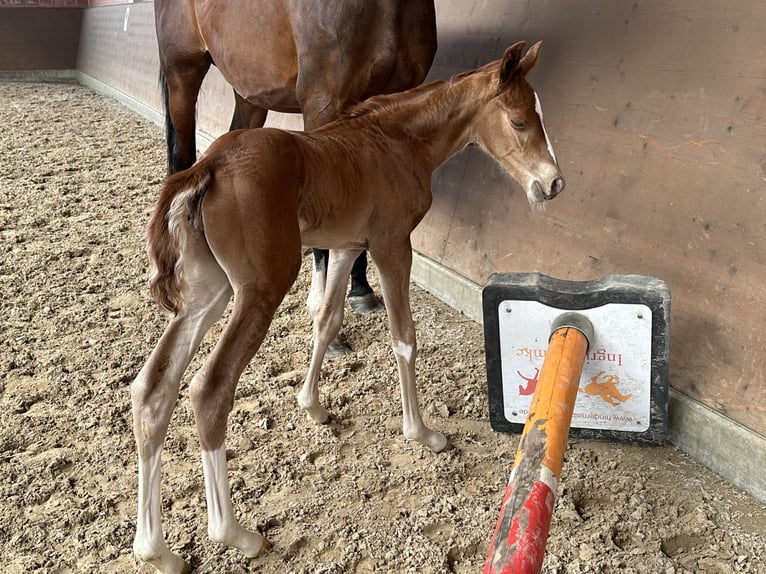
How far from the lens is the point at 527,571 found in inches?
45.3

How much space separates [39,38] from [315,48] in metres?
12.0

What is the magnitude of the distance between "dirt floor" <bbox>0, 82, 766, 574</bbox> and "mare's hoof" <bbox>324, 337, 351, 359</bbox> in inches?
1.8

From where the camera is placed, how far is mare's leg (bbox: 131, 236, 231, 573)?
65.2 inches

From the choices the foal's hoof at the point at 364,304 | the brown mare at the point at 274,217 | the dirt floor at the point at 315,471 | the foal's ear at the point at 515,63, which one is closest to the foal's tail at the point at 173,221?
A: the brown mare at the point at 274,217

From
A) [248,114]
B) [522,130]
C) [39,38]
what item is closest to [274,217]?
[522,130]

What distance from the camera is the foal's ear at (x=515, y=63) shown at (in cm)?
191

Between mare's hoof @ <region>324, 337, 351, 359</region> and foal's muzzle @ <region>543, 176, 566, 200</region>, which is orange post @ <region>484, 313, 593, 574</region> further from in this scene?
mare's hoof @ <region>324, 337, 351, 359</region>

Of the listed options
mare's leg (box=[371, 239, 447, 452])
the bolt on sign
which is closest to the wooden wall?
the bolt on sign

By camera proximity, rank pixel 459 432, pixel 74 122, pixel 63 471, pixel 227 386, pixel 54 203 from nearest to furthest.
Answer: pixel 227 386
pixel 63 471
pixel 459 432
pixel 54 203
pixel 74 122

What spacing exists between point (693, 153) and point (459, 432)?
47.4 inches

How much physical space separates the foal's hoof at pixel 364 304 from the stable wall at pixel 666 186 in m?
0.38

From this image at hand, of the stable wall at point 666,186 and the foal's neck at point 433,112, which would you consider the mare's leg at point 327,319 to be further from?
the stable wall at point 666,186

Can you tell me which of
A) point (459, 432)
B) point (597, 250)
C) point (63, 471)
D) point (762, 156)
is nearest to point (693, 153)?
point (762, 156)

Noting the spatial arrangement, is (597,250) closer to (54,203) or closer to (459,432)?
(459,432)
